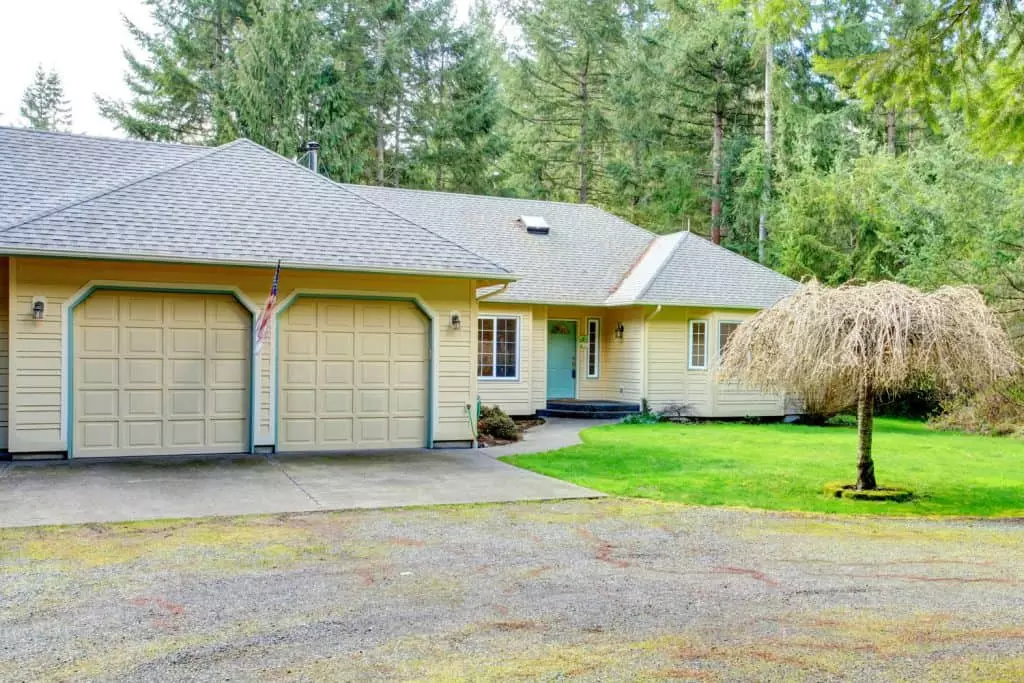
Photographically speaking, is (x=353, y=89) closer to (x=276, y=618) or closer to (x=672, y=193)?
(x=672, y=193)

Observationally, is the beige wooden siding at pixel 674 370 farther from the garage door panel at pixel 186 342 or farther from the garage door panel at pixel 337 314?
the garage door panel at pixel 186 342

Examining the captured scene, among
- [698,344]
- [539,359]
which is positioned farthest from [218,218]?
[698,344]

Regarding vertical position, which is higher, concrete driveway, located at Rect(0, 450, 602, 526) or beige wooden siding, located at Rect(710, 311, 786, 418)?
beige wooden siding, located at Rect(710, 311, 786, 418)

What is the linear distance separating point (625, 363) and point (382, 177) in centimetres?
1292

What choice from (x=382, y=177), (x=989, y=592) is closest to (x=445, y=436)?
(x=989, y=592)

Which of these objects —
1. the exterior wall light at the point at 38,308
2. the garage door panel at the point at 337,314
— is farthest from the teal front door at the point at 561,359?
the exterior wall light at the point at 38,308

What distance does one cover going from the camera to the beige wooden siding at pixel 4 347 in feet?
36.1

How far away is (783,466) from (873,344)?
339 cm

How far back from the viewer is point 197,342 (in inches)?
458

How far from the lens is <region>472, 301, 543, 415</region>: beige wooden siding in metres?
17.6

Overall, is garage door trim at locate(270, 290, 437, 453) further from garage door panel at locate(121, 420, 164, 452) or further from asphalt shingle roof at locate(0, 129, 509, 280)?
garage door panel at locate(121, 420, 164, 452)

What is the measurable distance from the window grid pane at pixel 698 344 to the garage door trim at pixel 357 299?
7.80 meters

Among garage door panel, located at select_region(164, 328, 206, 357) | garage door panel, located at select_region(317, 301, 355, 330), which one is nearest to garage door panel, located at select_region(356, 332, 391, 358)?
garage door panel, located at select_region(317, 301, 355, 330)

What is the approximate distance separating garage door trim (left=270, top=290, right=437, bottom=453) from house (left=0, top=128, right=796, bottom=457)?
28 mm
